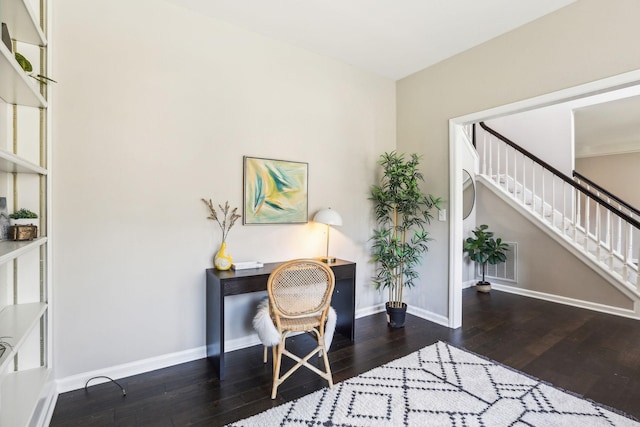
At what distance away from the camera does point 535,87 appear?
2.62 metres

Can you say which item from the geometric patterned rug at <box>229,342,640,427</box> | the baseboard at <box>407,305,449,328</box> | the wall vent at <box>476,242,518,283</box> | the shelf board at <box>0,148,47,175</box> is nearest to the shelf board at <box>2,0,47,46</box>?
the shelf board at <box>0,148,47,175</box>

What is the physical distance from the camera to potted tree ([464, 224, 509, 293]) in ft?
14.8

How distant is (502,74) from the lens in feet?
9.35

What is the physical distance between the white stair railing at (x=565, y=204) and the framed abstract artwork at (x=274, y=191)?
349cm

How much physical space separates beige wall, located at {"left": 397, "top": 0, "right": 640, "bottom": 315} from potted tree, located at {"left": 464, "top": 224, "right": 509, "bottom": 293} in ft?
5.15

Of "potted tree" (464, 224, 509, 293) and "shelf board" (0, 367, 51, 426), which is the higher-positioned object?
"potted tree" (464, 224, 509, 293)

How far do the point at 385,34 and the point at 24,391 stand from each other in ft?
11.9

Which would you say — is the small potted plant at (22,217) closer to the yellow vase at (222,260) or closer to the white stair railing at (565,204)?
the yellow vase at (222,260)

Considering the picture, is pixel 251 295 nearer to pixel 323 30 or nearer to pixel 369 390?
pixel 369 390

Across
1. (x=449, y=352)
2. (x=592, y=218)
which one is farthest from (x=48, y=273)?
(x=592, y=218)

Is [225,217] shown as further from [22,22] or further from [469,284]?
[469,284]

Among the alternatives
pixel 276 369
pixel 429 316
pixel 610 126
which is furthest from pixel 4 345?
pixel 610 126

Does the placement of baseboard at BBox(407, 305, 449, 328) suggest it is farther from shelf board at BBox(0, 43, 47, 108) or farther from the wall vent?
shelf board at BBox(0, 43, 47, 108)

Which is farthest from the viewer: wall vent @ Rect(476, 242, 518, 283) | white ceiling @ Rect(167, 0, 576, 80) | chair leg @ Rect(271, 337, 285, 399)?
wall vent @ Rect(476, 242, 518, 283)
